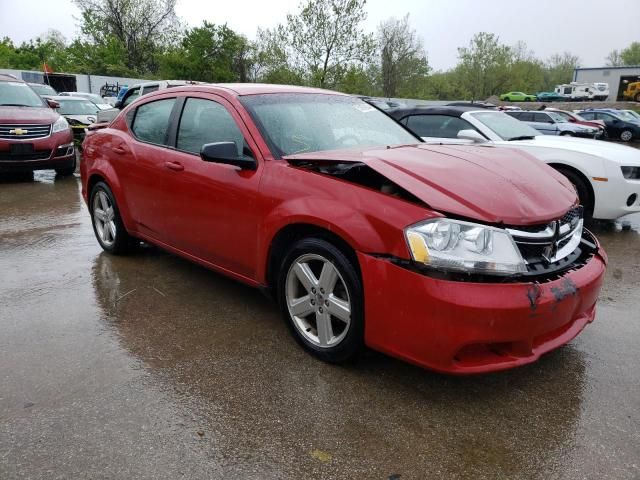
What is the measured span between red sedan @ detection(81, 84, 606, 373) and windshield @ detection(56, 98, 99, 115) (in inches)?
509

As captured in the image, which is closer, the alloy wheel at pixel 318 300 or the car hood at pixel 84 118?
the alloy wheel at pixel 318 300

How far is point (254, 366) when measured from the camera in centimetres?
296

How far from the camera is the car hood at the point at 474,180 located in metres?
2.49

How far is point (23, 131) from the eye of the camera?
8852 millimetres

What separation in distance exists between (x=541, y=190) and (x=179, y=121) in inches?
105

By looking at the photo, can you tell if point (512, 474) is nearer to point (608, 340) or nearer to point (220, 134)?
point (608, 340)

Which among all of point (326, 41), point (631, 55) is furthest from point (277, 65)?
point (631, 55)

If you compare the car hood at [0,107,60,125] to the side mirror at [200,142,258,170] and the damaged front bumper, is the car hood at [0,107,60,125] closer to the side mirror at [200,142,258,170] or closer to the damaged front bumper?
the side mirror at [200,142,258,170]

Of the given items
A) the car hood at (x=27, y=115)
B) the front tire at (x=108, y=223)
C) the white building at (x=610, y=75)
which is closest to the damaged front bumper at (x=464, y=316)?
the front tire at (x=108, y=223)

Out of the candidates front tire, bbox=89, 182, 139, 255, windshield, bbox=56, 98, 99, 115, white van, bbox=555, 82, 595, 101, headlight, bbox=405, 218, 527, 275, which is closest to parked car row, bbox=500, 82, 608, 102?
white van, bbox=555, 82, 595, 101

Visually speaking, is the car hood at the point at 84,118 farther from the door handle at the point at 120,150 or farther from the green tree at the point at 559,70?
the green tree at the point at 559,70

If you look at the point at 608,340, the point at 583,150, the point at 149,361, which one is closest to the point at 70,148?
the point at 149,361

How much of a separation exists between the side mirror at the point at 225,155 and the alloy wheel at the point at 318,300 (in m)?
0.74

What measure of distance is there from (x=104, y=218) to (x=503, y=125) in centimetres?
556
